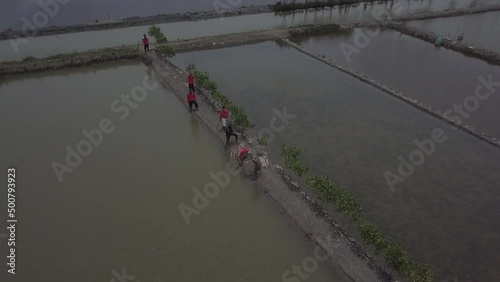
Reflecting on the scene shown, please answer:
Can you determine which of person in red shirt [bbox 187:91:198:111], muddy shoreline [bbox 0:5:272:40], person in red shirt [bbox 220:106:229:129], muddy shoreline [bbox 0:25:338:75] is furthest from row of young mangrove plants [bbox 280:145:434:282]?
muddy shoreline [bbox 0:5:272:40]

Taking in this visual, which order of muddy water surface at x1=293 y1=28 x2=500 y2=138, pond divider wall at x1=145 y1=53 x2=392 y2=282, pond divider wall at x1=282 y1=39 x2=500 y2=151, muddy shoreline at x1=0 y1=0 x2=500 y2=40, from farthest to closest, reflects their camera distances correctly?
muddy shoreline at x1=0 y1=0 x2=500 y2=40 → muddy water surface at x1=293 y1=28 x2=500 y2=138 → pond divider wall at x1=282 y1=39 x2=500 y2=151 → pond divider wall at x1=145 y1=53 x2=392 y2=282

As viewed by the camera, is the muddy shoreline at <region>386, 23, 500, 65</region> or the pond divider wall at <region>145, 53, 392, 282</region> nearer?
the pond divider wall at <region>145, 53, 392, 282</region>

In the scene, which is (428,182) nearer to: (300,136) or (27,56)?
(300,136)

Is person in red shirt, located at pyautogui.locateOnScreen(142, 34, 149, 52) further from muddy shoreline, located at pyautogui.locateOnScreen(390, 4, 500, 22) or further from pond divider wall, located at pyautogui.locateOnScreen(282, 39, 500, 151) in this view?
muddy shoreline, located at pyautogui.locateOnScreen(390, 4, 500, 22)

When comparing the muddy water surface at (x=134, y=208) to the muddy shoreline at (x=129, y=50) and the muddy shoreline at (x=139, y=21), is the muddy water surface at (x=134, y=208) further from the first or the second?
the muddy shoreline at (x=139, y=21)

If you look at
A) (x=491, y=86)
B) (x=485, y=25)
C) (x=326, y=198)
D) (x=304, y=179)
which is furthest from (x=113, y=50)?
(x=485, y=25)
